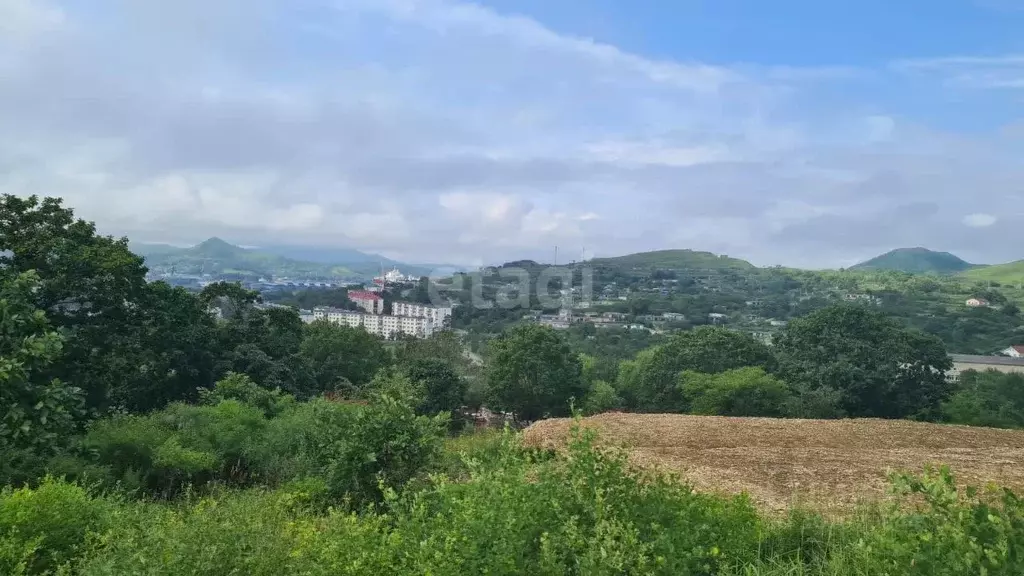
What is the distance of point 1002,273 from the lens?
82.5m

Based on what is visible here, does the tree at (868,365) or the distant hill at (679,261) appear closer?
the tree at (868,365)

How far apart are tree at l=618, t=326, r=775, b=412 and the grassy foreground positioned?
55.8ft

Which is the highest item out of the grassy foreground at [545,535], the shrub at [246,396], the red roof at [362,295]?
the grassy foreground at [545,535]

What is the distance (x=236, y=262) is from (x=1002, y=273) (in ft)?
346

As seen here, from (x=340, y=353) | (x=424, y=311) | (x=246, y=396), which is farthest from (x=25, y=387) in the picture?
(x=424, y=311)

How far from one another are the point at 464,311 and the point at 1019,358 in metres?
35.9

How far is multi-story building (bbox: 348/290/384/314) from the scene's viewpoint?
5872cm

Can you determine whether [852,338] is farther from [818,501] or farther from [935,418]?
→ [818,501]

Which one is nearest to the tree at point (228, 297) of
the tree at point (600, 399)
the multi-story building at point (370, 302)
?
the tree at point (600, 399)

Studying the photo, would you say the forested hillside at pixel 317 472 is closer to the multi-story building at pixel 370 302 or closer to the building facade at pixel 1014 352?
the building facade at pixel 1014 352

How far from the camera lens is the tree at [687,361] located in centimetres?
2131

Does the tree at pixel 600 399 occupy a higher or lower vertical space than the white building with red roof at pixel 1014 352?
lower

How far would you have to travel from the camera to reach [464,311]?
53.3 metres

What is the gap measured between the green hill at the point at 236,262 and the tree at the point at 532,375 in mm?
57254
